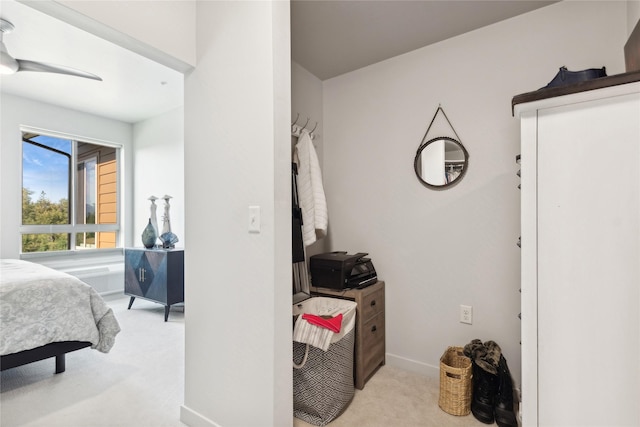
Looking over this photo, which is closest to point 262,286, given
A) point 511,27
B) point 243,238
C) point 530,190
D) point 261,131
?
point 243,238

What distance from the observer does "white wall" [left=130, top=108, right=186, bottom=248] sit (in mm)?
3902

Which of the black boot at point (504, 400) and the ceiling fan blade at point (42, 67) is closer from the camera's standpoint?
the black boot at point (504, 400)

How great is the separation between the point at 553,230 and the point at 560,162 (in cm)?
23

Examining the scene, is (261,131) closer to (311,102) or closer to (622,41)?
(311,102)

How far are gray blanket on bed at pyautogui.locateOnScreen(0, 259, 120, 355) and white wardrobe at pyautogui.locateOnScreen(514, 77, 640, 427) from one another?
253cm

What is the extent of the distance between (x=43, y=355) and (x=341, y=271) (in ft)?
6.45

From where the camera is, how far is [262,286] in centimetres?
135

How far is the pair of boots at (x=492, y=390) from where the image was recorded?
1571mm

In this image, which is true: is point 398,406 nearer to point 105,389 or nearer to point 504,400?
point 504,400

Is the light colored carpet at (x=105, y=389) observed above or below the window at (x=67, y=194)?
below

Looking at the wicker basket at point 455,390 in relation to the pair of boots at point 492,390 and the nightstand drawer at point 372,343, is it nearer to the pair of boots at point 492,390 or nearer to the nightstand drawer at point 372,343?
the pair of boots at point 492,390

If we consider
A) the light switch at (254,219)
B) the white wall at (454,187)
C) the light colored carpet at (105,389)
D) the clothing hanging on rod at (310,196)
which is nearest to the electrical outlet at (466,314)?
the white wall at (454,187)

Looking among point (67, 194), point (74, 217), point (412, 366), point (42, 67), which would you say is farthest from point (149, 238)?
point (412, 366)

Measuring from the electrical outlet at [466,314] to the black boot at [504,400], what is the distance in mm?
308
